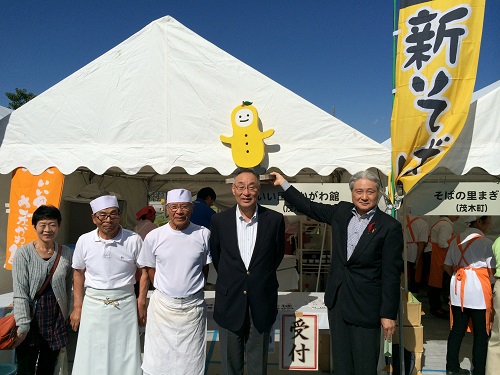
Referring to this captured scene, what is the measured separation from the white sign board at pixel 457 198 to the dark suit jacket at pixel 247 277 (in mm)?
1400

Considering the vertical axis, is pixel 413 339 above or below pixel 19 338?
below

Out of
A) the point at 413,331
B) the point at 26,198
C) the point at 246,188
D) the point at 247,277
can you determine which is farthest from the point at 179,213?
the point at 413,331

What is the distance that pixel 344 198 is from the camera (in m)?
3.25

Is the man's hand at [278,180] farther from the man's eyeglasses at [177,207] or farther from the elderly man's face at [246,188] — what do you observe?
the man's eyeglasses at [177,207]

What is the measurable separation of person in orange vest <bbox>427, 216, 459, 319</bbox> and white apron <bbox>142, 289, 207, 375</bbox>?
14.5 ft

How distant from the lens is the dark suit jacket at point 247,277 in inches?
89.0

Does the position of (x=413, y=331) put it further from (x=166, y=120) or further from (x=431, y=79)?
(x=166, y=120)

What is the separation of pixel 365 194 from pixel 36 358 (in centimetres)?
226

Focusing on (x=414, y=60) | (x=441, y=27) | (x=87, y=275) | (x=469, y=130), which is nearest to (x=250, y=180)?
(x=87, y=275)

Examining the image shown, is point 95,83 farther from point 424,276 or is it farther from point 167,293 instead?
point 424,276

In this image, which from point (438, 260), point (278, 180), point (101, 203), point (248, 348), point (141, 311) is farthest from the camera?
point (438, 260)

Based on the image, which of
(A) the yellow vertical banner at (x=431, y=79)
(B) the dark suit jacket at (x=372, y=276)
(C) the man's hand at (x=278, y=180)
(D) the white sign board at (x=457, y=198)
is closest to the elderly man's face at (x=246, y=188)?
(C) the man's hand at (x=278, y=180)


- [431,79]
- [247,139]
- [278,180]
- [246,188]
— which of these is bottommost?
[246,188]

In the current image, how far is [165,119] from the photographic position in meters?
3.46
